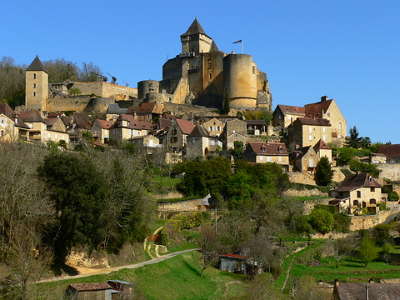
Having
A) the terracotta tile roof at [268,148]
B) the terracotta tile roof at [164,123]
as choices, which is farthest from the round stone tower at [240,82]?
the terracotta tile roof at [268,148]

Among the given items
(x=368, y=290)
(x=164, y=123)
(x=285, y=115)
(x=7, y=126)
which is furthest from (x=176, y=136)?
(x=368, y=290)

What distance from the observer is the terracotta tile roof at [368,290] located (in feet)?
123

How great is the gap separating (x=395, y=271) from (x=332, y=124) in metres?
33.8

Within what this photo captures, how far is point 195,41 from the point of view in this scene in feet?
330

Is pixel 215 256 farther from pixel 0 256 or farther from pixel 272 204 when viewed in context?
pixel 0 256

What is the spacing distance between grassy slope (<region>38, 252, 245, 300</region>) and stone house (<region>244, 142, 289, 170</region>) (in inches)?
919

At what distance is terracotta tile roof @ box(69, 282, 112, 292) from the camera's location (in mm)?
29755

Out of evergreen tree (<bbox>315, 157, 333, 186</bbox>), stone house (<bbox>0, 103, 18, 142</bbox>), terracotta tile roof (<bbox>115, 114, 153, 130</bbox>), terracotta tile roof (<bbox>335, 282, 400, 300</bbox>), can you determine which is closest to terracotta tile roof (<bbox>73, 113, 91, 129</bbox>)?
terracotta tile roof (<bbox>115, 114, 153, 130</bbox>)

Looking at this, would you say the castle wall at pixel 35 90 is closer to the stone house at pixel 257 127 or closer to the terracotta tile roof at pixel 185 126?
the terracotta tile roof at pixel 185 126

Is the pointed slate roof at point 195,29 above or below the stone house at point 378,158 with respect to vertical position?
above

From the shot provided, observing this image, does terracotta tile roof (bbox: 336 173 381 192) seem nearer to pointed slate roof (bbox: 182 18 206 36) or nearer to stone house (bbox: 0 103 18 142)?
stone house (bbox: 0 103 18 142)

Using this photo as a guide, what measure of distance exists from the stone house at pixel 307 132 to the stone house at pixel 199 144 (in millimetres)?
9067

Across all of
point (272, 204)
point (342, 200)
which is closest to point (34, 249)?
point (272, 204)

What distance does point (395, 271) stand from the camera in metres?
45.3
